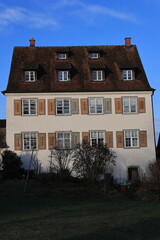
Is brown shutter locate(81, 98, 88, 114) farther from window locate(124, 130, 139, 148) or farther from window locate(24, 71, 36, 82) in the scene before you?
window locate(24, 71, 36, 82)

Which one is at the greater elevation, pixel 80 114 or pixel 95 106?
pixel 95 106

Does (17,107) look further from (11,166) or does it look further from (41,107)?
(11,166)

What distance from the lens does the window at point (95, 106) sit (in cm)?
3478

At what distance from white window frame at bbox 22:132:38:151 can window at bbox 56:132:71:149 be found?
6.63 feet

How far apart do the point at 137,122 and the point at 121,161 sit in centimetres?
394

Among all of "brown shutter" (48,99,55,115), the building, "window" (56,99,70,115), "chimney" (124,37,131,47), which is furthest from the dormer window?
"brown shutter" (48,99,55,115)

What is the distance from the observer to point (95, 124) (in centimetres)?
3459

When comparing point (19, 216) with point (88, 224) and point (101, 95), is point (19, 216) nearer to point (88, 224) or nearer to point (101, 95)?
point (88, 224)

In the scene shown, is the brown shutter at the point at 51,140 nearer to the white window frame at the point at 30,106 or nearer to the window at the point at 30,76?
the white window frame at the point at 30,106

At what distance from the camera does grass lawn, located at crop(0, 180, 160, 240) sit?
1070 centimetres

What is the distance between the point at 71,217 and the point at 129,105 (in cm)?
2183

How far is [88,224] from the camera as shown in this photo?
41.1 ft

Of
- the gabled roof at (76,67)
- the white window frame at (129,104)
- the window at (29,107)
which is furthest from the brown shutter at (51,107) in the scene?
the white window frame at (129,104)

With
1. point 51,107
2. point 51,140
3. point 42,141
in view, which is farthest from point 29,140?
point 51,107
